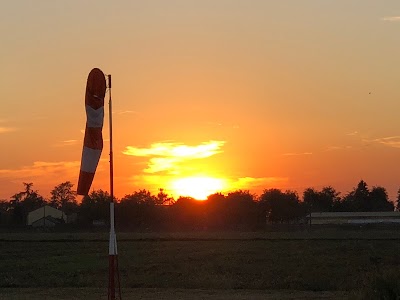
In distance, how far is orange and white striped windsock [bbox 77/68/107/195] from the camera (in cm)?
1302

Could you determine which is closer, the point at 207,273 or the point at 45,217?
the point at 207,273

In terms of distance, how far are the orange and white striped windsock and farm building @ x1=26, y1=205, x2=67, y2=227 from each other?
117160 mm

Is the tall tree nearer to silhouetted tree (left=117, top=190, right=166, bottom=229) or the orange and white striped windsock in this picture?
A: silhouetted tree (left=117, top=190, right=166, bottom=229)

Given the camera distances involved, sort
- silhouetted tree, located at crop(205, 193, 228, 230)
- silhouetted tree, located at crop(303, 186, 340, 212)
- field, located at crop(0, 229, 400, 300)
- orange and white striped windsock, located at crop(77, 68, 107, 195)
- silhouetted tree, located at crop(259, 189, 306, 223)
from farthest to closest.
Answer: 1. silhouetted tree, located at crop(303, 186, 340, 212)
2. silhouetted tree, located at crop(259, 189, 306, 223)
3. silhouetted tree, located at crop(205, 193, 228, 230)
4. field, located at crop(0, 229, 400, 300)
5. orange and white striped windsock, located at crop(77, 68, 107, 195)

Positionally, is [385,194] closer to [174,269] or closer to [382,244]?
[382,244]

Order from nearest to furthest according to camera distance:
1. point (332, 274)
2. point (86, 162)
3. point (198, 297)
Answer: point (86, 162) < point (198, 297) < point (332, 274)

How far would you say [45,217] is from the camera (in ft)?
437

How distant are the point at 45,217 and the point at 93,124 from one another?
124m

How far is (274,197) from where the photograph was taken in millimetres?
139875

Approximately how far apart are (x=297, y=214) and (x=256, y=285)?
11730cm

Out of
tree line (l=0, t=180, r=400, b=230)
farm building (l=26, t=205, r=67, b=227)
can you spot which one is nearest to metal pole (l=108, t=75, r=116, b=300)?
tree line (l=0, t=180, r=400, b=230)

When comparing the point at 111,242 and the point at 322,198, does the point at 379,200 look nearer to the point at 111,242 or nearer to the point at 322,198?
the point at 322,198

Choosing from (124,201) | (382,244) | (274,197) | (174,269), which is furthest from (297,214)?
(174,269)

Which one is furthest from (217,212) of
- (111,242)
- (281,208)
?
(111,242)
